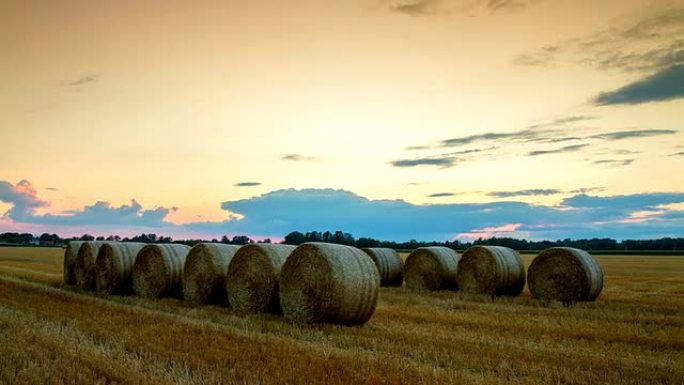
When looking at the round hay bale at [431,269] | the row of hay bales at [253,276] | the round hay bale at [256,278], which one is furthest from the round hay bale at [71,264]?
the round hay bale at [431,269]

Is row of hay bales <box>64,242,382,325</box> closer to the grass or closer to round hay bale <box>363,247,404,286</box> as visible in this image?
the grass

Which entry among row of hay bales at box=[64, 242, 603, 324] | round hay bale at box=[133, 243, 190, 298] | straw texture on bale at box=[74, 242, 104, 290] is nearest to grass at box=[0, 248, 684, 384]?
row of hay bales at box=[64, 242, 603, 324]

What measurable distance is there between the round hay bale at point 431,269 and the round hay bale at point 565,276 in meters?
2.87

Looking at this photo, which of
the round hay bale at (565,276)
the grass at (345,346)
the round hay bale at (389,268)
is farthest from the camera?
the round hay bale at (389,268)

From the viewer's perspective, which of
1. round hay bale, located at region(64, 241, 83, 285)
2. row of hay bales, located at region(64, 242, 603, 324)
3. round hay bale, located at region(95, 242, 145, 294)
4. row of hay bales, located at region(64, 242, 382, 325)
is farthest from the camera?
round hay bale, located at region(64, 241, 83, 285)

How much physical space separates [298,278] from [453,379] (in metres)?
5.67

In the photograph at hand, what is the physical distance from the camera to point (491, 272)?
17750 millimetres

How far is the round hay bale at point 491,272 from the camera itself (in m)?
17.7

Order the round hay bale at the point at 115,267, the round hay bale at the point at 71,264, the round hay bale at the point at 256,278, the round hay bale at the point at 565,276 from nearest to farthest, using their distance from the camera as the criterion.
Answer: the round hay bale at the point at 256,278
the round hay bale at the point at 565,276
the round hay bale at the point at 115,267
the round hay bale at the point at 71,264

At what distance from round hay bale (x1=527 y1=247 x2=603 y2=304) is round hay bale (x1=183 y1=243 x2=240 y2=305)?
7835 mm

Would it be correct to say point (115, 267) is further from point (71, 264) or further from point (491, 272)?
point (491, 272)

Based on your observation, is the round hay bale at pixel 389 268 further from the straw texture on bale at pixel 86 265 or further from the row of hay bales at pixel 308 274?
the straw texture on bale at pixel 86 265

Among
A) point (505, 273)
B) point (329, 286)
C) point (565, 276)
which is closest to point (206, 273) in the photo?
point (329, 286)

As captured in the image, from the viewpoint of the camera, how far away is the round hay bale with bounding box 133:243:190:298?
16406 mm
